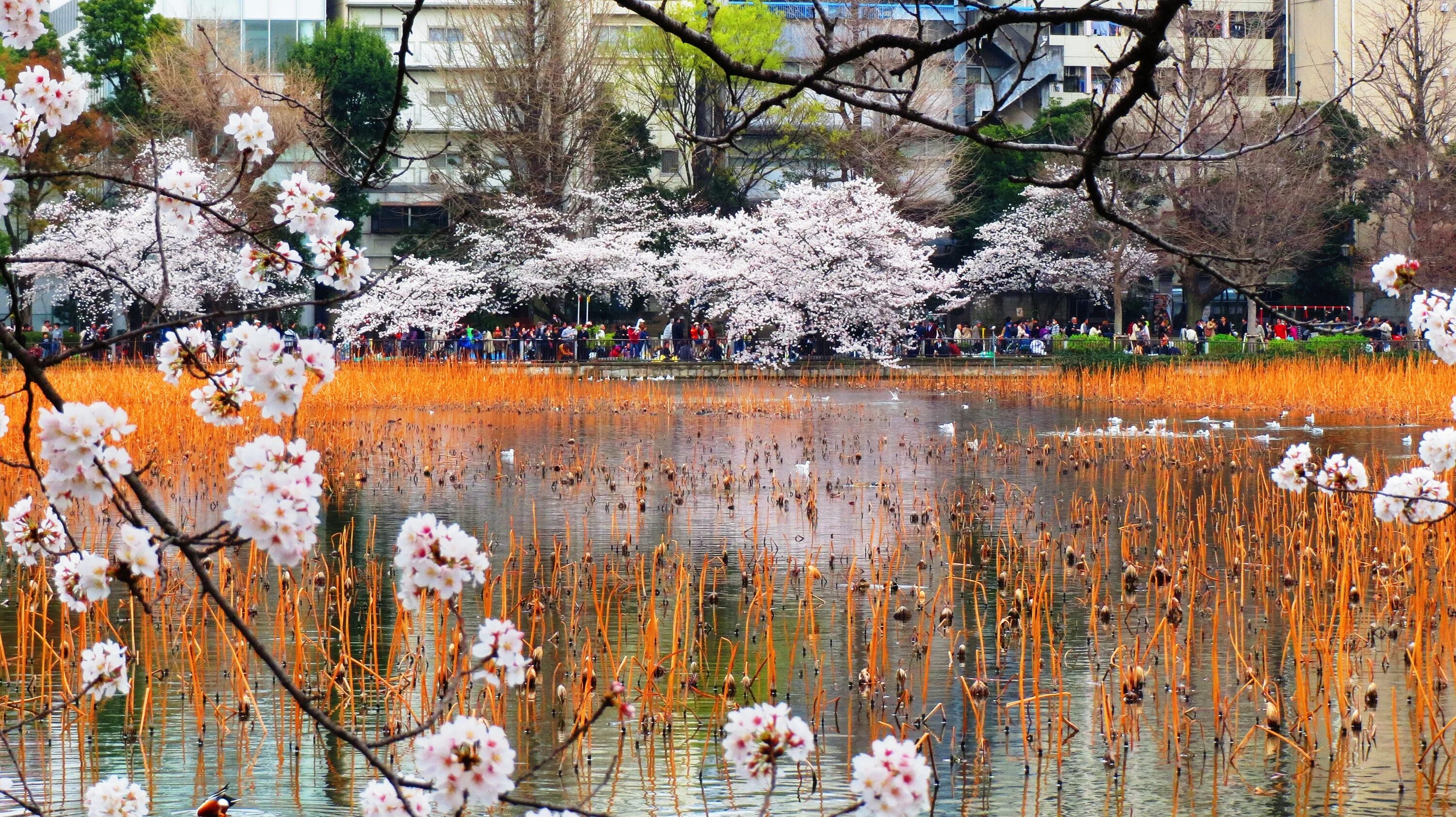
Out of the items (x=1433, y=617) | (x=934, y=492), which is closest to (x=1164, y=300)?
(x=934, y=492)

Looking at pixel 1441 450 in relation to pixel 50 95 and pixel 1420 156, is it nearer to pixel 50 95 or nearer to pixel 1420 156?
pixel 50 95

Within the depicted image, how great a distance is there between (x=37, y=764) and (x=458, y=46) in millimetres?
46004

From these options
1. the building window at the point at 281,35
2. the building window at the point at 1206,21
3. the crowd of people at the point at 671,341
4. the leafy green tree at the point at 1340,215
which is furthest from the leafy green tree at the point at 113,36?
the leafy green tree at the point at 1340,215

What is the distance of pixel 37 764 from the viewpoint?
6629 mm

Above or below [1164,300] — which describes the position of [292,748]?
below

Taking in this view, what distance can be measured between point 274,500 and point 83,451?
0.40 meters

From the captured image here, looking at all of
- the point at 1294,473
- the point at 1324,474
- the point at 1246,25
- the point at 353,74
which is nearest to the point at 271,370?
the point at 1294,473

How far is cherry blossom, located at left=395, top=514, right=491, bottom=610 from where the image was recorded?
9.98 feet

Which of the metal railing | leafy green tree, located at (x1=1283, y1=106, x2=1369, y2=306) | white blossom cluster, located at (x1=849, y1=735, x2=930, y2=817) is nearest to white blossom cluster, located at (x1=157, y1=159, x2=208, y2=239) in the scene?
white blossom cluster, located at (x1=849, y1=735, x2=930, y2=817)

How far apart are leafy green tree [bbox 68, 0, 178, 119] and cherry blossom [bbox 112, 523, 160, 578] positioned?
4570cm

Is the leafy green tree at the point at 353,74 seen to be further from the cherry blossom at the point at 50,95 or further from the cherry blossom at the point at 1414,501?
the cherry blossom at the point at 50,95

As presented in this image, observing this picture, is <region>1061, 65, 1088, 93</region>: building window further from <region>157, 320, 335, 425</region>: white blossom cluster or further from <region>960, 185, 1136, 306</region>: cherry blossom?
<region>157, 320, 335, 425</region>: white blossom cluster

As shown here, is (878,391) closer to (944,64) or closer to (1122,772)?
(944,64)

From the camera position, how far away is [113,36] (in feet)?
152
